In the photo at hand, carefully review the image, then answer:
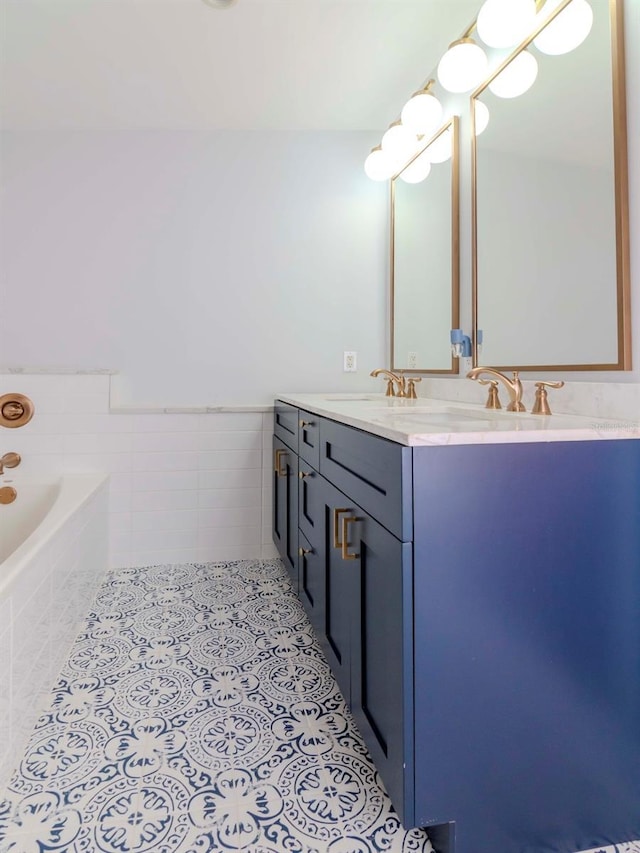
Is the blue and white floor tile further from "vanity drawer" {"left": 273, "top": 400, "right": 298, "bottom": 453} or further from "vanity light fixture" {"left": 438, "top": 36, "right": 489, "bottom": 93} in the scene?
"vanity light fixture" {"left": 438, "top": 36, "right": 489, "bottom": 93}

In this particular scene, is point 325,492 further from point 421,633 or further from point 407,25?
point 407,25

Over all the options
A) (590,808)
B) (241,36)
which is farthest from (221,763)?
(241,36)

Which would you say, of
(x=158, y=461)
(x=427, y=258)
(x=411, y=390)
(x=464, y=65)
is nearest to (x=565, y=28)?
(x=464, y=65)

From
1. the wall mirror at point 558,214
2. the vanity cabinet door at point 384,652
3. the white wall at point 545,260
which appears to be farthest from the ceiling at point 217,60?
the vanity cabinet door at point 384,652

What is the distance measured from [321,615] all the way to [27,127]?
2.56 m

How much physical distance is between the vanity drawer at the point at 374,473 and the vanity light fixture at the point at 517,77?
1.15 meters

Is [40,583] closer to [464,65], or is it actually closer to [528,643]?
[528,643]

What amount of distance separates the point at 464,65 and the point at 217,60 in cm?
98

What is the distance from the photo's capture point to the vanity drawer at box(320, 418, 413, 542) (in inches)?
35.1

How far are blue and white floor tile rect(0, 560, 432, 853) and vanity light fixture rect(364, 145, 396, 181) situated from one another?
6.58 ft

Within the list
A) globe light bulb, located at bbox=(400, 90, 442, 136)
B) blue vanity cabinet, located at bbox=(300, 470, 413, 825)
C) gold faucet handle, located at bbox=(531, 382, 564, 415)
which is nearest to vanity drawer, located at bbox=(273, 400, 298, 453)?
blue vanity cabinet, located at bbox=(300, 470, 413, 825)

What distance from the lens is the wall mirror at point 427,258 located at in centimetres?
196

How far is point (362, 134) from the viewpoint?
8.59 ft

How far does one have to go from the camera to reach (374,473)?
1.04 meters
